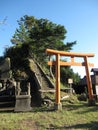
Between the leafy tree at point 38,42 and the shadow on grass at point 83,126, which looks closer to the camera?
the shadow on grass at point 83,126

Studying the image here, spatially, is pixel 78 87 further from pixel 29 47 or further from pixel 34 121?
pixel 34 121

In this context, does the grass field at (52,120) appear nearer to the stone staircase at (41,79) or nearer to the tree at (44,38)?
the stone staircase at (41,79)

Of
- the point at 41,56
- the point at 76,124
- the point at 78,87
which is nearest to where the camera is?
the point at 76,124

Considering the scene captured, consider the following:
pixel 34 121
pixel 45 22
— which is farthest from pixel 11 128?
pixel 45 22

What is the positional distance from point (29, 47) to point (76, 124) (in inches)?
458

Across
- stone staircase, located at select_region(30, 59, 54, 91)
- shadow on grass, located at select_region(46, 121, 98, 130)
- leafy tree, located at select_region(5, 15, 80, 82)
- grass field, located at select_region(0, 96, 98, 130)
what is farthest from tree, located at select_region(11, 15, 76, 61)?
shadow on grass, located at select_region(46, 121, 98, 130)

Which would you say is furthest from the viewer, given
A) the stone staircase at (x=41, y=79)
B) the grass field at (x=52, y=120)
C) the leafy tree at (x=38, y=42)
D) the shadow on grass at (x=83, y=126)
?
the leafy tree at (x=38, y=42)

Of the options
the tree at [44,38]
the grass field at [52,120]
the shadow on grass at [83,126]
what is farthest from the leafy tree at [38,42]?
the shadow on grass at [83,126]

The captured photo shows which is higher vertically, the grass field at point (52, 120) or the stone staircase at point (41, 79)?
the stone staircase at point (41, 79)

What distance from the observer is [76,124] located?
8.36m

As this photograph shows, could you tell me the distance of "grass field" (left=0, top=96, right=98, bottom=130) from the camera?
26.0 ft

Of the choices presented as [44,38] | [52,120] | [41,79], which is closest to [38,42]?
[44,38]

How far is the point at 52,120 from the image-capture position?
8727 mm

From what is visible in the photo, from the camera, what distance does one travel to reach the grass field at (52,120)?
793 cm
